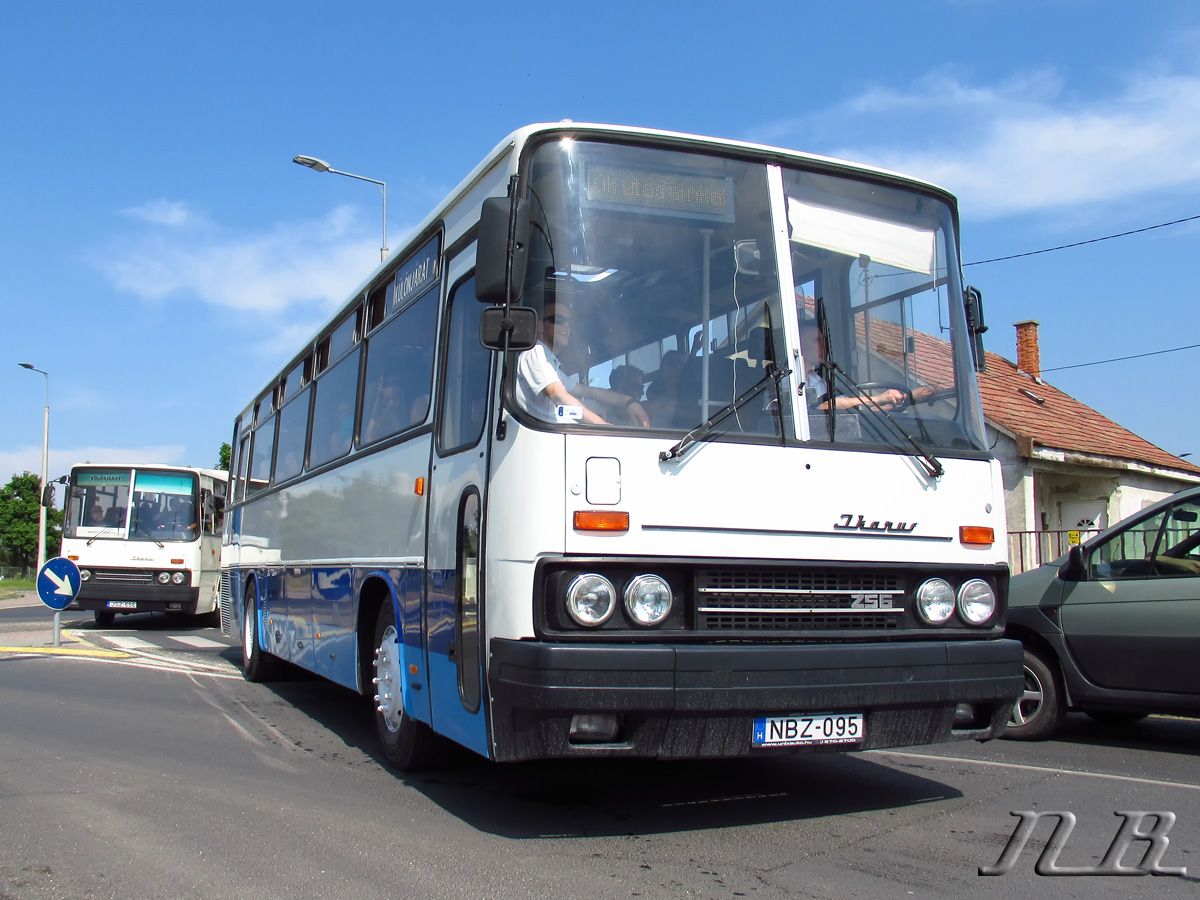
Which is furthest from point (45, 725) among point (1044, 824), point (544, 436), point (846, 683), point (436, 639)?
point (1044, 824)

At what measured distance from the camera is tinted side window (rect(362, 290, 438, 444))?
6309 millimetres

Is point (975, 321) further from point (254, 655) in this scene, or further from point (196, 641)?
point (196, 641)

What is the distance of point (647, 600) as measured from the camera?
14.9ft

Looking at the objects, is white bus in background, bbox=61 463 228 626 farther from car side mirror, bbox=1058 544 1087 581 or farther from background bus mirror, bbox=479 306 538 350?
background bus mirror, bbox=479 306 538 350

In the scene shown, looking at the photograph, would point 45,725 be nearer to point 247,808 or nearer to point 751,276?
point 247,808

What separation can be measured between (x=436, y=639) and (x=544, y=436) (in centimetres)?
150

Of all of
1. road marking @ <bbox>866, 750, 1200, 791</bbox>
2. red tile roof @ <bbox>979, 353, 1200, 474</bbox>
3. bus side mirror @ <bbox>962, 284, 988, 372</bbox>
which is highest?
red tile roof @ <bbox>979, 353, 1200, 474</bbox>

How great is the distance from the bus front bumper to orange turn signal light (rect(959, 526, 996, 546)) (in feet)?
1.83

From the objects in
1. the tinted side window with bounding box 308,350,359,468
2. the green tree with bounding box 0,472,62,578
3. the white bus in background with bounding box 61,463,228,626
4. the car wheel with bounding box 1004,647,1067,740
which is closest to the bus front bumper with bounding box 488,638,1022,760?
the car wheel with bounding box 1004,647,1067,740

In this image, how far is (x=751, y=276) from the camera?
5.16 meters

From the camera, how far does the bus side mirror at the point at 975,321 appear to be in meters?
5.86

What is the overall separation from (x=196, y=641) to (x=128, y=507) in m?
4.19

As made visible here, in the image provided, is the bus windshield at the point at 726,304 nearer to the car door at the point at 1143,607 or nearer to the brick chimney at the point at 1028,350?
the car door at the point at 1143,607

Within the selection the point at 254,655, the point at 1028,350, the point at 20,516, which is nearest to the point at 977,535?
the point at 254,655
